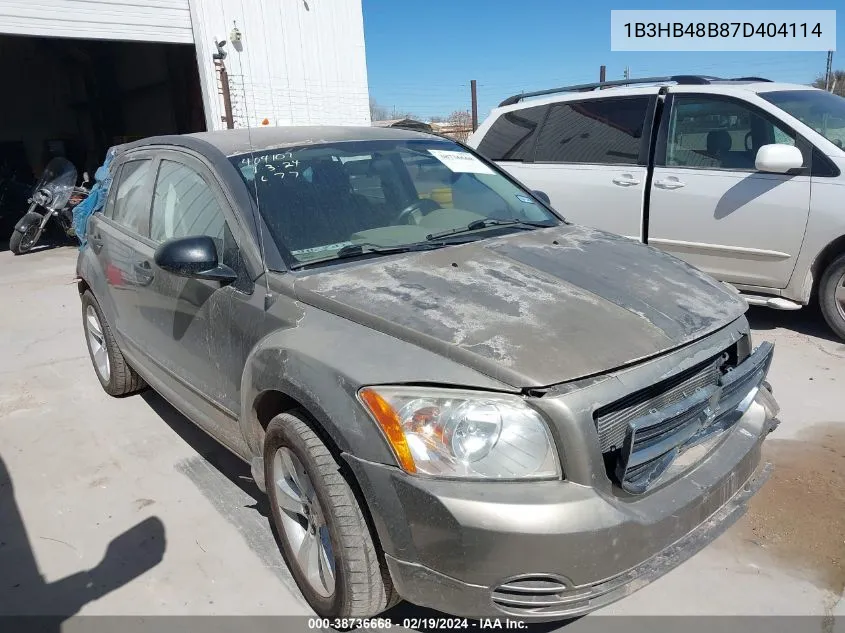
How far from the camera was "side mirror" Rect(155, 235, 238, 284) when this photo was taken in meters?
2.54

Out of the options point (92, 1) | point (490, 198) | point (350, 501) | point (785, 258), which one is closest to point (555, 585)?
point (350, 501)

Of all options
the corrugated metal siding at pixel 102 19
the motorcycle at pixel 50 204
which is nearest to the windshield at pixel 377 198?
the corrugated metal siding at pixel 102 19

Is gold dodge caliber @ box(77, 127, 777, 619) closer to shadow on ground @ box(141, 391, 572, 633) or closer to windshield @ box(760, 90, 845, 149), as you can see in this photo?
shadow on ground @ box(141, 391, 572, 633)

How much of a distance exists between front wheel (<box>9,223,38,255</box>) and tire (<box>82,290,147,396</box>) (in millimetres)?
7914

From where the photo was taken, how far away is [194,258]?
2.54 m

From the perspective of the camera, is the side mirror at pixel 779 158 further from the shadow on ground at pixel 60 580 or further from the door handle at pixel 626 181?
the shadow on ground at pixel 60 580

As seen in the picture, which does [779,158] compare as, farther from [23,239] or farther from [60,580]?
[23,239]

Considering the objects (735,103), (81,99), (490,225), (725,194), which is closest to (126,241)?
(490,225)

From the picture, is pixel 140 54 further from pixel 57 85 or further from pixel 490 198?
pixel 490 198

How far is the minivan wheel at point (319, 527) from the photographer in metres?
2.03

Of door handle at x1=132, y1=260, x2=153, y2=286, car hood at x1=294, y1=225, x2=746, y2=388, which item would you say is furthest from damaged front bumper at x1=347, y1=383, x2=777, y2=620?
door handle at x1=132, y1=260, x2=153, y2=286

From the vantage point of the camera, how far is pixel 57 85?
1986 cm

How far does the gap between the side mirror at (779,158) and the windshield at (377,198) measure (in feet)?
6.88

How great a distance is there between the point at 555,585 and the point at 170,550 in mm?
1787
